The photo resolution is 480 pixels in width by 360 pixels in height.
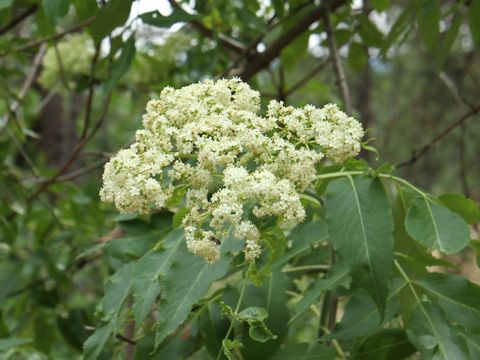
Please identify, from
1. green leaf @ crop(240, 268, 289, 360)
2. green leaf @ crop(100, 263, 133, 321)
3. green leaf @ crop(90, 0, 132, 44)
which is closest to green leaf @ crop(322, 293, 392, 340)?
green leaf @ crop(240, 268, 289, 360)

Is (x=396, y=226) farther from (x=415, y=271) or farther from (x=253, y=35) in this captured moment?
(x=253, y=35)

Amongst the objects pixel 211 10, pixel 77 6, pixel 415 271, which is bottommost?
pixel 415 271

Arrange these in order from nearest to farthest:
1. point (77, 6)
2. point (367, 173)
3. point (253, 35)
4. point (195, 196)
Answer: point (195, 196), point (367, 173), point (77, 6), point (253, 35)

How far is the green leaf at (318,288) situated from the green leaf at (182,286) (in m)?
0.19

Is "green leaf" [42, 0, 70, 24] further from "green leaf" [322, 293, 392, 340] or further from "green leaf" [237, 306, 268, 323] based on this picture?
"green leaf" [322, 293, 392, 340]

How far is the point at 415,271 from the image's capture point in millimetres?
1709

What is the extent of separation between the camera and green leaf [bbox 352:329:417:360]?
169 cm

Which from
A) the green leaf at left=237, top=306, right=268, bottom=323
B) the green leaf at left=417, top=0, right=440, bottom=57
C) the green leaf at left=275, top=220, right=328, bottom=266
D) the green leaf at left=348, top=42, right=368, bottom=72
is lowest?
the green leaf at left=237, top=306, right=268, bottom=323

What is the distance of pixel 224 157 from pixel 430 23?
103 centimetres

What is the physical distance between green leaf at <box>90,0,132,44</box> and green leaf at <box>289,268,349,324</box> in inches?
33.6

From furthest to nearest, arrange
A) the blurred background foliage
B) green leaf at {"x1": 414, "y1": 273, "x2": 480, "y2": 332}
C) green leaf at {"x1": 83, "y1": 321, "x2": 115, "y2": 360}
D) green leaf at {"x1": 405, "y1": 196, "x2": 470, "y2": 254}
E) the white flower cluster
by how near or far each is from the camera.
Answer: the blurred background foliage → green leaf at {"x1": 83, "y1": 321, "x2": 115, "y2": 360} → green leaf at {"x1": 414, "y1": 273, "x2": 480, "y2": 332} → green leaf at {"x1": 405, "y1": 196, "x2": 470, "y2": 254} → the white flower cluster

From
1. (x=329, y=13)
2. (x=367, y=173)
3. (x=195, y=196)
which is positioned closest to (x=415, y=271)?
(x=367, y=173)

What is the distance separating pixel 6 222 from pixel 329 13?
1.56 meters

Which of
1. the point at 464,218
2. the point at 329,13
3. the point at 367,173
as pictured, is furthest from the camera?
the point at 329,13
